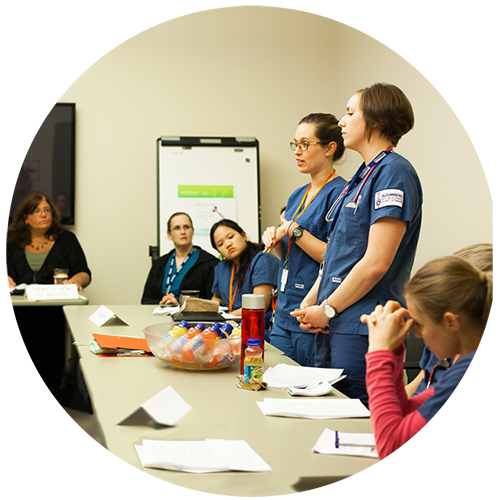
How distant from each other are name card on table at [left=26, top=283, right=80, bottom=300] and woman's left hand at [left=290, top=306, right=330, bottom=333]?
218 cm

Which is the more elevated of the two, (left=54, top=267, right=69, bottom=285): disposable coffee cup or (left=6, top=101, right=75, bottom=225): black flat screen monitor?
(left=6, top=101, right=75, bottom=225): black flat screen monitor

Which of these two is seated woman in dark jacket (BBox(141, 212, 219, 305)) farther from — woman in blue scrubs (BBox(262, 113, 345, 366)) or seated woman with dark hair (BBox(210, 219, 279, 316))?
woman in blue scrubs (BBox(262, 113, 345, 366))

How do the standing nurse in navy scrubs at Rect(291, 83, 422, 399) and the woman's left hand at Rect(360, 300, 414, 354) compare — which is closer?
the woman's left hand at Rect(360, 300, 414, 354)

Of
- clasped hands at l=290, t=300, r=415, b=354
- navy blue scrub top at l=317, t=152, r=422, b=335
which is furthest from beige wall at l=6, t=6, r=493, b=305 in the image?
clasped hands at l=290, t=300, r=415, b=354

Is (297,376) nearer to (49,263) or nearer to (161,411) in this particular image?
(161,411)

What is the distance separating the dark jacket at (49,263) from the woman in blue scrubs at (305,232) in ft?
8.37

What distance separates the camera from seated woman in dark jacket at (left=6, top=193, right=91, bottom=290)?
13.8 ft

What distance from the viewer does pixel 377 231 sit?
1.62 m

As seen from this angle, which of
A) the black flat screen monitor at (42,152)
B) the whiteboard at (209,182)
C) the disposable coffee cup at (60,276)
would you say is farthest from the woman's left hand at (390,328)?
the black flat screen monitor at (42,152)

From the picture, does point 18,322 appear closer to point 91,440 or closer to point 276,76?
point 91,440

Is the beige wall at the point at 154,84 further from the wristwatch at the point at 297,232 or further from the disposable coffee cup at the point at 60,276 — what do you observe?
the wristwatch at the point at 297,232

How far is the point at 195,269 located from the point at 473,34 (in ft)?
7.65

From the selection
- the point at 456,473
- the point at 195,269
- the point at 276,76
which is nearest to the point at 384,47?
the point at 276,76

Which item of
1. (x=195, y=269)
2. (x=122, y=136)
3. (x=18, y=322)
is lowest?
(x=18, y=322)
